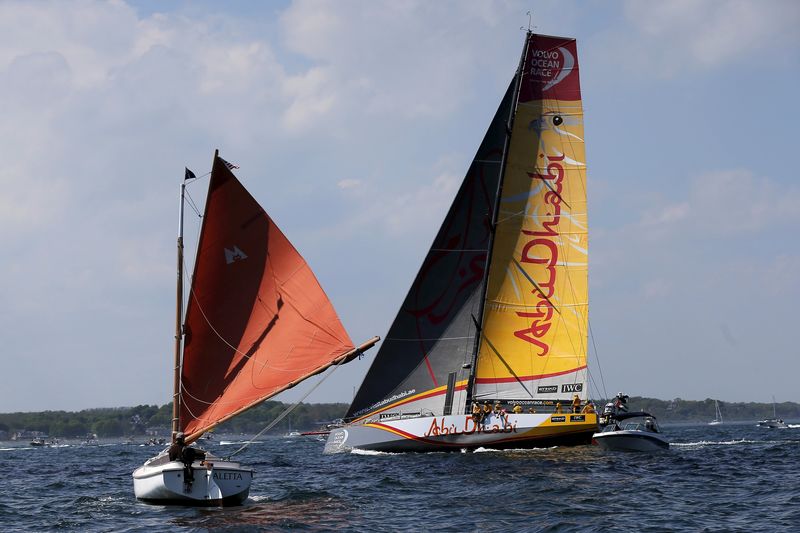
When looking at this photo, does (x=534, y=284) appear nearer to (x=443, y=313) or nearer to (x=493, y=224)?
(x=493, y=224)

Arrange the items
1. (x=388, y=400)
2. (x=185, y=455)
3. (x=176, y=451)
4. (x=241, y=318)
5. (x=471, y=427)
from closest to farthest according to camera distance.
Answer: (x=185, y=455) < (x=176, y=451) < (x=241, y=318) < (x=471, y=427) < (x=388, y=400)

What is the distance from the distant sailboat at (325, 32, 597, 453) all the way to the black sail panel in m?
0.06

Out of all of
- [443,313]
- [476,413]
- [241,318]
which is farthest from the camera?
[443,313]

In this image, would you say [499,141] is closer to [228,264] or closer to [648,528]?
[228,264]

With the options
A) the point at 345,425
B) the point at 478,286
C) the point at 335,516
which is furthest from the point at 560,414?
the point at 335,516

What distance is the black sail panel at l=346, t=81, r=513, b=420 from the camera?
4956cm

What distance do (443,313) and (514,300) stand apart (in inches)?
148

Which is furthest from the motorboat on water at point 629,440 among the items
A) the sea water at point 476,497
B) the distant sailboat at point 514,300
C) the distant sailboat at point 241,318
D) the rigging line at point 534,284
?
the distant sailboat at point 241,318

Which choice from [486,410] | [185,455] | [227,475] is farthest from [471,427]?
[185,455]

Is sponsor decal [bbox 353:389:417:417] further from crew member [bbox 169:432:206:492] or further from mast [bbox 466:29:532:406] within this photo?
crew member [bbox 169:432:206:492]

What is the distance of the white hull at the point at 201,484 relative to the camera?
2723cm

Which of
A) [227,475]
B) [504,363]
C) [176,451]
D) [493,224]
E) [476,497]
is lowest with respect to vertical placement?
[476,497]

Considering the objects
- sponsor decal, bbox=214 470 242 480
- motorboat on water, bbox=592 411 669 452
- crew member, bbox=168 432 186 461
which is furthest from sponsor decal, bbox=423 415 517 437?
crew member, bbox=168 432 186 461

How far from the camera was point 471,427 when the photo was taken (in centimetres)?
4581
